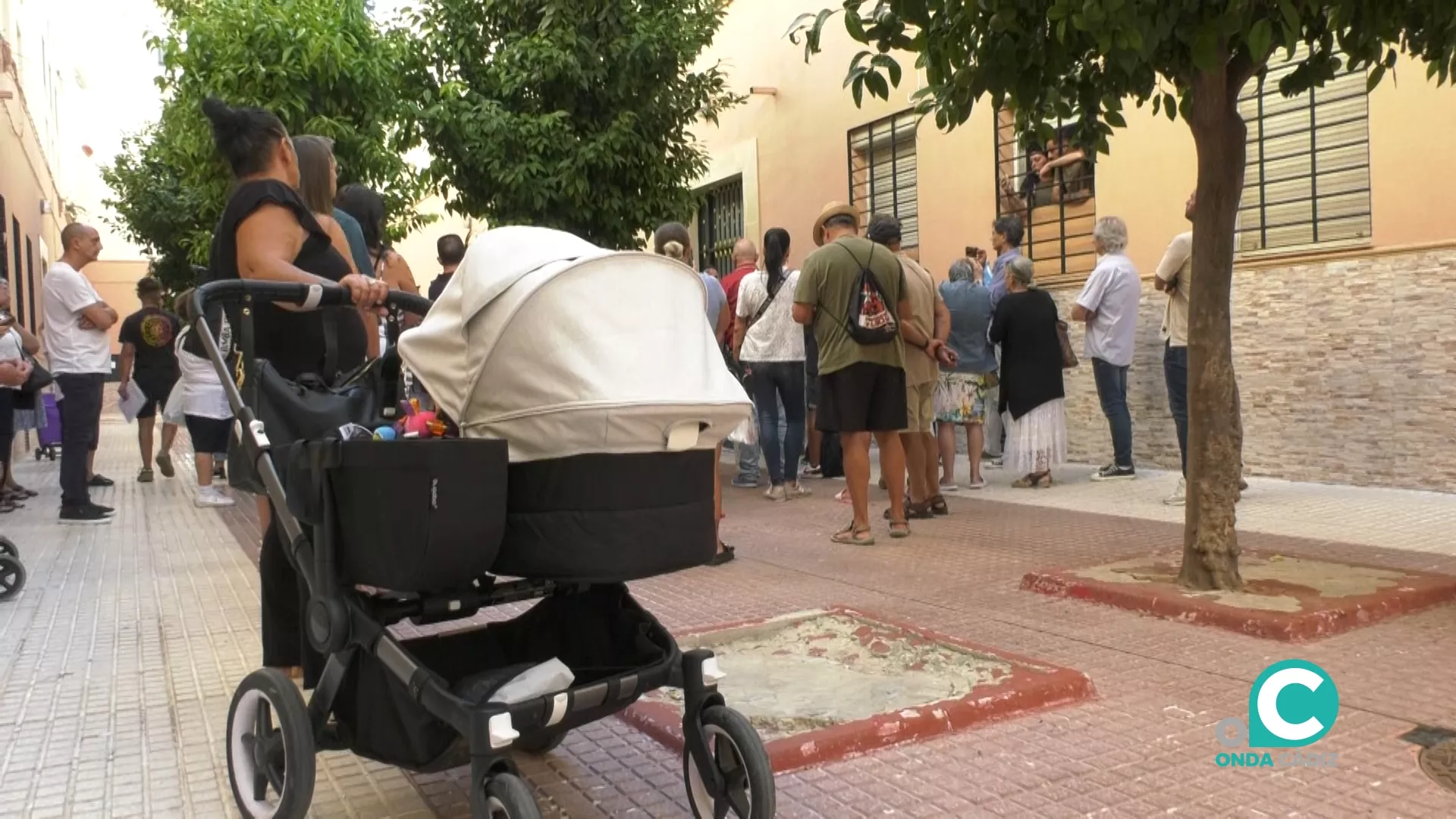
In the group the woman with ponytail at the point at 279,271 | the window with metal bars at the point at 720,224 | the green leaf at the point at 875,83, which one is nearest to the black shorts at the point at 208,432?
the woman with ponytail at the point at 279,271

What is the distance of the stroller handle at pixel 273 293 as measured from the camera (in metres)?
3.00

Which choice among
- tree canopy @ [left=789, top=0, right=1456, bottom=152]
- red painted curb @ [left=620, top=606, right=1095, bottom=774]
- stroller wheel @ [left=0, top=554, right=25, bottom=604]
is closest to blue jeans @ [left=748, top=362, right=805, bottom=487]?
tree canopy @ [left=789, top=0, right=1456, bottom=152]

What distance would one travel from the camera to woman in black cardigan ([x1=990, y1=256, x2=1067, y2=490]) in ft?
27.5

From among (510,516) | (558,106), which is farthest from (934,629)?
(558,106)

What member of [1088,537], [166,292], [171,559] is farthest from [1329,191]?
[166,292]

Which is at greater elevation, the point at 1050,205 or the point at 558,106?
the point at 558,106

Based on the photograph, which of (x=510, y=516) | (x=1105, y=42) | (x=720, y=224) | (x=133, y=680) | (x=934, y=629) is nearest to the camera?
(x=510, y=516)

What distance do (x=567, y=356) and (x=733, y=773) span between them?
3.25 feet

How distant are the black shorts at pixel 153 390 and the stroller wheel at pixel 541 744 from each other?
30.9 feet

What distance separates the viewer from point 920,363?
708 centimetres

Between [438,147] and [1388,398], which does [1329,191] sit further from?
[438,147]

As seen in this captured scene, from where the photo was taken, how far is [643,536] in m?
2.43

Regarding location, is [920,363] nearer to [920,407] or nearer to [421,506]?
[920,407]

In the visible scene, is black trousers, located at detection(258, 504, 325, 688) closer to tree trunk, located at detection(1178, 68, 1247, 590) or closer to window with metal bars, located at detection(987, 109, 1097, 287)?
tree trunk, located at detection(1178, 68, 1247, 590)
